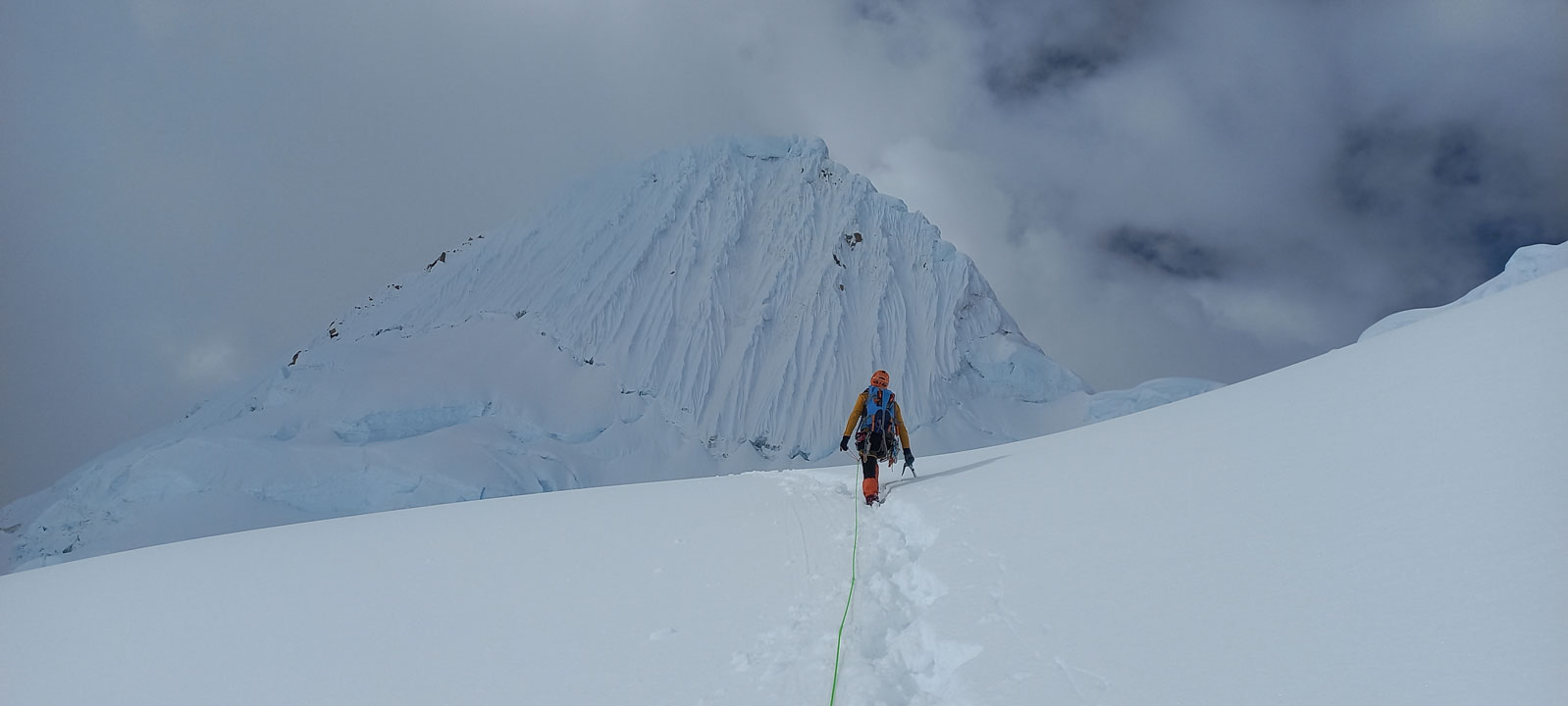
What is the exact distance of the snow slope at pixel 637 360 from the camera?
84.3ft

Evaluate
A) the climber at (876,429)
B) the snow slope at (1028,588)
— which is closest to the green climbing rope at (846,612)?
the snow slope at (1028,588)

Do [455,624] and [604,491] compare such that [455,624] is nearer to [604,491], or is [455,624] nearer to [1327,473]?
[604,491]

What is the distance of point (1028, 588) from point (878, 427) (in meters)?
3.75

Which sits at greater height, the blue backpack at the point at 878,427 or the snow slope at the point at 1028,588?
the blue backpack at the point at 878,427

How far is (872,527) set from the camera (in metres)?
5.11

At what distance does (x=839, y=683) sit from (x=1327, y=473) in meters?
2.53

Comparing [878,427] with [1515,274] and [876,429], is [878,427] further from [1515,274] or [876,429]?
[1515,274]

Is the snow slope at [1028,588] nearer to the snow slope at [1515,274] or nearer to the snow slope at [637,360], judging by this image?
the snow slope at [1515,274]

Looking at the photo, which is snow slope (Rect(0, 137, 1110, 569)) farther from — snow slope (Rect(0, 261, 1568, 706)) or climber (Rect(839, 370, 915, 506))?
snow slope (Rect(0, 261, 1568, 706))

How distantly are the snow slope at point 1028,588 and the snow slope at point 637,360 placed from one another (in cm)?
2186

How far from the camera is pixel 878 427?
269 inches

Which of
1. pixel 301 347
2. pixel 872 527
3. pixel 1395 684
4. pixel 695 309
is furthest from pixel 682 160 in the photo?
pixel 1395 684

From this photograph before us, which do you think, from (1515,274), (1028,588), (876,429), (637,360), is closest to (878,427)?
(876,429)

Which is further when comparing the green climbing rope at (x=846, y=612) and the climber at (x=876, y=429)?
the climber at (x=876, y=429)
